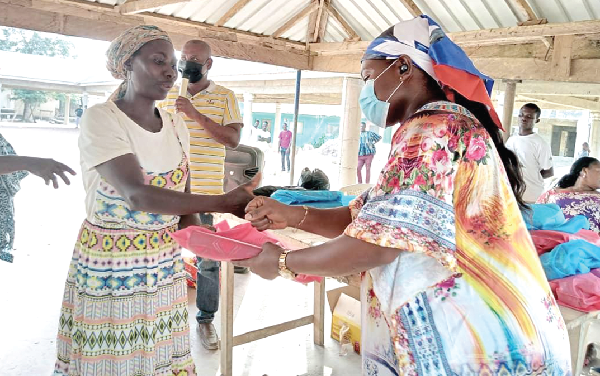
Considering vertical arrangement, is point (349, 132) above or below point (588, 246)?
above

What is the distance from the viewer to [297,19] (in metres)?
7.66

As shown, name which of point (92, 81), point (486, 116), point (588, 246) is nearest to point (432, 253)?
point (486, 116)

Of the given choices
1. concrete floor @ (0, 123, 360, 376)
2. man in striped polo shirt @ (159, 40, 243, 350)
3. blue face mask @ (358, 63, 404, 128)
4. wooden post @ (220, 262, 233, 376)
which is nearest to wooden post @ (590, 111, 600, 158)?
concrete floor @ (0, 123, 360, 376)

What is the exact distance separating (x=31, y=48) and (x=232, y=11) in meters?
45.3

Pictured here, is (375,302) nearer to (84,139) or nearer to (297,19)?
(84,139)

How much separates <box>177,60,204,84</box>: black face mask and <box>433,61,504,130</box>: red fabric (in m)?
2.56

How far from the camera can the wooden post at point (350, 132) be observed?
366 inches

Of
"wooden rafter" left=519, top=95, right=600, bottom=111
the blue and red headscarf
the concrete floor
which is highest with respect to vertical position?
"wooden rafter" left=519, top=95, right=600, bottom=111

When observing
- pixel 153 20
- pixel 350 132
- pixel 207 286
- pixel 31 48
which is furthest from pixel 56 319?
pixel 31 48

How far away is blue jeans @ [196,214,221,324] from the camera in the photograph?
3.55 meters

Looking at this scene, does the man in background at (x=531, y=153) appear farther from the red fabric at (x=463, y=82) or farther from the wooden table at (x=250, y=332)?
the red fabric at (x=463, y=82)

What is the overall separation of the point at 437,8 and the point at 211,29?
3117mm

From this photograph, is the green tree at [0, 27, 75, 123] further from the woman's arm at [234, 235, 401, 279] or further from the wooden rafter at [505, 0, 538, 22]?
the woman's arm at [234, 235, 401, 279]

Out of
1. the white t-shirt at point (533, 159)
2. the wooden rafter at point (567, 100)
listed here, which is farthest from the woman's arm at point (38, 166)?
the wooden rafter at point (567, 100)
